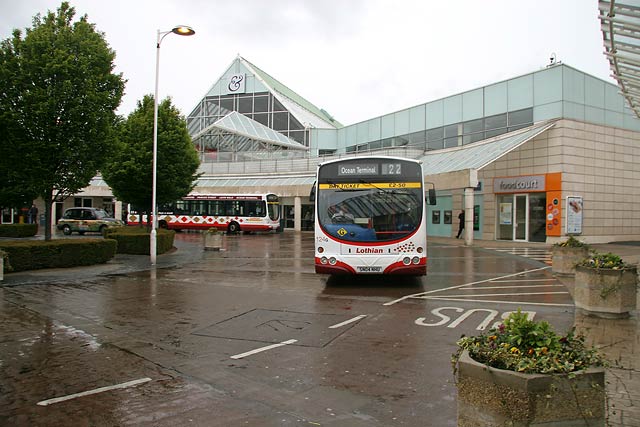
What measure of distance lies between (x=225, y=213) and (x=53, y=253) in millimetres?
24550

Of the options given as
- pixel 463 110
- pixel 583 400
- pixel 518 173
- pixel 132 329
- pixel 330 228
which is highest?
pixel 463 110

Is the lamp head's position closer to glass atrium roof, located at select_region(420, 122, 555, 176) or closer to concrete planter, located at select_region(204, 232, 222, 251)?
concrete planter, located at select_region(204, 232, 222, 251)

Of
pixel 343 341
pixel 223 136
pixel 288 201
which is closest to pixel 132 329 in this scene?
pixel 343 341

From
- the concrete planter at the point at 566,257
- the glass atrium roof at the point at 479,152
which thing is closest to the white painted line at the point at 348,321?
the concrete planter at the point at 566,257

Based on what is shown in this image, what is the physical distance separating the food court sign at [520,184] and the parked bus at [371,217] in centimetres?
1750

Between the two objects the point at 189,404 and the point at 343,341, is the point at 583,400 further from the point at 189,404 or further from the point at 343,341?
the point at 343,341

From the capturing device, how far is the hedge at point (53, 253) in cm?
1445

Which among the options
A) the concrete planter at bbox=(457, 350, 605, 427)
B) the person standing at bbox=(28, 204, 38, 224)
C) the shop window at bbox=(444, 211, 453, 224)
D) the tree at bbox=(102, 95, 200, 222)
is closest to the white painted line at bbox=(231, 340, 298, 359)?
the concrete planter at bbox=(457, 350, 605, 427)

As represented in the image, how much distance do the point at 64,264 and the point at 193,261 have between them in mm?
4714

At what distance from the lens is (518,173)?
28062 millimetres

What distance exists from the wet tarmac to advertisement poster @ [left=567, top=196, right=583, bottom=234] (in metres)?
13.3

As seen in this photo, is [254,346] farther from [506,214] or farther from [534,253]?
[506,214]

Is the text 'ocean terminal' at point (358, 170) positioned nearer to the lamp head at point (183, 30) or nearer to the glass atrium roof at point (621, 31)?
the glass atrium roof at point (621, 31)

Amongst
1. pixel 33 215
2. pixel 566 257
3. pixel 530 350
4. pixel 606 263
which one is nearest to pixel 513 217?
pixel 566 257
